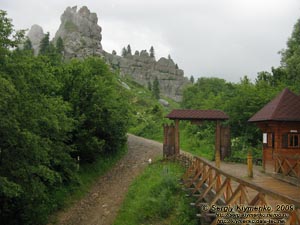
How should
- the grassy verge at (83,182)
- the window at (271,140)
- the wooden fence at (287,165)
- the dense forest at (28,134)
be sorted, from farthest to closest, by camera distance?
the window at (271,140)
the grassy verge at (83,182)
the wooden fence at (287,165)
the dense forest at (28,134)

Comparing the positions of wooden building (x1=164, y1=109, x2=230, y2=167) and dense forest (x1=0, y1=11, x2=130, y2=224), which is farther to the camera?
wooden building (x1=164, y1=109, x2=230, y2=167)

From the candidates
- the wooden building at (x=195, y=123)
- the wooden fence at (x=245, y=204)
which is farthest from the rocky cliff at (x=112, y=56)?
the wooden fence at (x=245, y=204)

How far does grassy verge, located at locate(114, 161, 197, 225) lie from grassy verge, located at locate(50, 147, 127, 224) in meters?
3.03

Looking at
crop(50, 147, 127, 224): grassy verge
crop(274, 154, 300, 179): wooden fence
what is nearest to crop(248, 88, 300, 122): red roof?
crop(274, 154, 300, 179): wooden fence

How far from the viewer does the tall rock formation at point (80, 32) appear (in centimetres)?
9312

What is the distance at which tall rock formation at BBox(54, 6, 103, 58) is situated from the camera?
93.1 m

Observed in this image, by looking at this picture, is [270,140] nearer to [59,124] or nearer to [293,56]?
[293,56]

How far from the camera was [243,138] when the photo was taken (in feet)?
94.2

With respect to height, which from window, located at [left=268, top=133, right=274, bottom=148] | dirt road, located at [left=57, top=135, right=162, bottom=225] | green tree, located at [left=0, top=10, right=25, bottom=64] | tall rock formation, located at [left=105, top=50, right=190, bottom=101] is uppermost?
tall rock formation, located at [left=105, top=50, right=190, bottom=101]

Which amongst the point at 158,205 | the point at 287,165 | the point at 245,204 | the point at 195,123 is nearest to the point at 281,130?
the point at 287,165

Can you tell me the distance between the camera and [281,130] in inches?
707

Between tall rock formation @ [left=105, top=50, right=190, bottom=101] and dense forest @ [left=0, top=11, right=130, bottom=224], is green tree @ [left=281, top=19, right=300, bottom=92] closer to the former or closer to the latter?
dense forest @ [left=0, top=11, right=130, bottom=224]

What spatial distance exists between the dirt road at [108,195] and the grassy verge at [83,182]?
0.34m

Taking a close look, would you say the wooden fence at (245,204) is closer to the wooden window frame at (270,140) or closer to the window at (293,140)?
the wooden window frame at (270,140)
